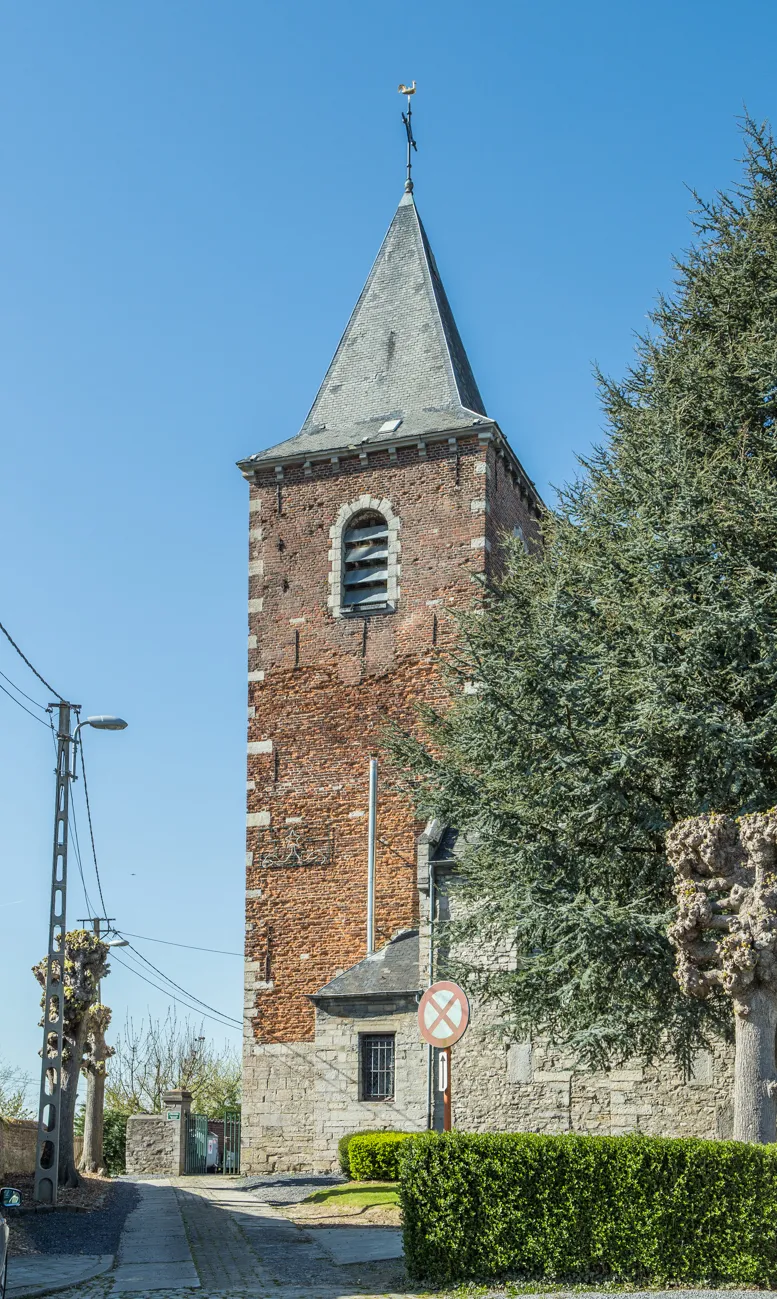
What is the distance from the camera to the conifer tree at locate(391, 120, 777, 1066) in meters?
13.8

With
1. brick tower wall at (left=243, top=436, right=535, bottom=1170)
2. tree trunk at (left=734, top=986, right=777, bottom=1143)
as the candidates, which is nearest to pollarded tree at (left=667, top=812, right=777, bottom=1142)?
tree trunk at (left=734, top=986, right=777, bottom=1143)

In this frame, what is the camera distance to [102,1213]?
17.5 m

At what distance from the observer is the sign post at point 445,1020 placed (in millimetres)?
10406

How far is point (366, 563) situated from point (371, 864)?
5918 millimetres

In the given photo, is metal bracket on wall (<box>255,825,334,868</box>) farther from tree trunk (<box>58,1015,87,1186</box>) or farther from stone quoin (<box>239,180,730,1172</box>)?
tree trunk (<box>58,1015,87,1186</box>)

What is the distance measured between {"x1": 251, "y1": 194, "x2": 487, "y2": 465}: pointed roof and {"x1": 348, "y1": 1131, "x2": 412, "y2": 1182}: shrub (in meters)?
13.0

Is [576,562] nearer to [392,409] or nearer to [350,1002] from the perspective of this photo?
[350,1002]

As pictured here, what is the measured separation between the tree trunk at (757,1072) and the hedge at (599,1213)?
159cm

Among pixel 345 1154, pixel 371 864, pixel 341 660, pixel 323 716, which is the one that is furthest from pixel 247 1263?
pixel 341 660

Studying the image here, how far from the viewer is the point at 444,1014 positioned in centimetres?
1056

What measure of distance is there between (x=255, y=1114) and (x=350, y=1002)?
3.75 m

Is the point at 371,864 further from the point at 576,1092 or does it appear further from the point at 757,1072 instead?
the point at 757,1072

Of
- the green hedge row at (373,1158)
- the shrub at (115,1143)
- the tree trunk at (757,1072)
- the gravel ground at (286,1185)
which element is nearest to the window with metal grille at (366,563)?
the green hedge row at (373,1158)

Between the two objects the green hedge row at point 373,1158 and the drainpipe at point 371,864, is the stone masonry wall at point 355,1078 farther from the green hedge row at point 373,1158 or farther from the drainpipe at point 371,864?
the drainpipe at point 371,864
